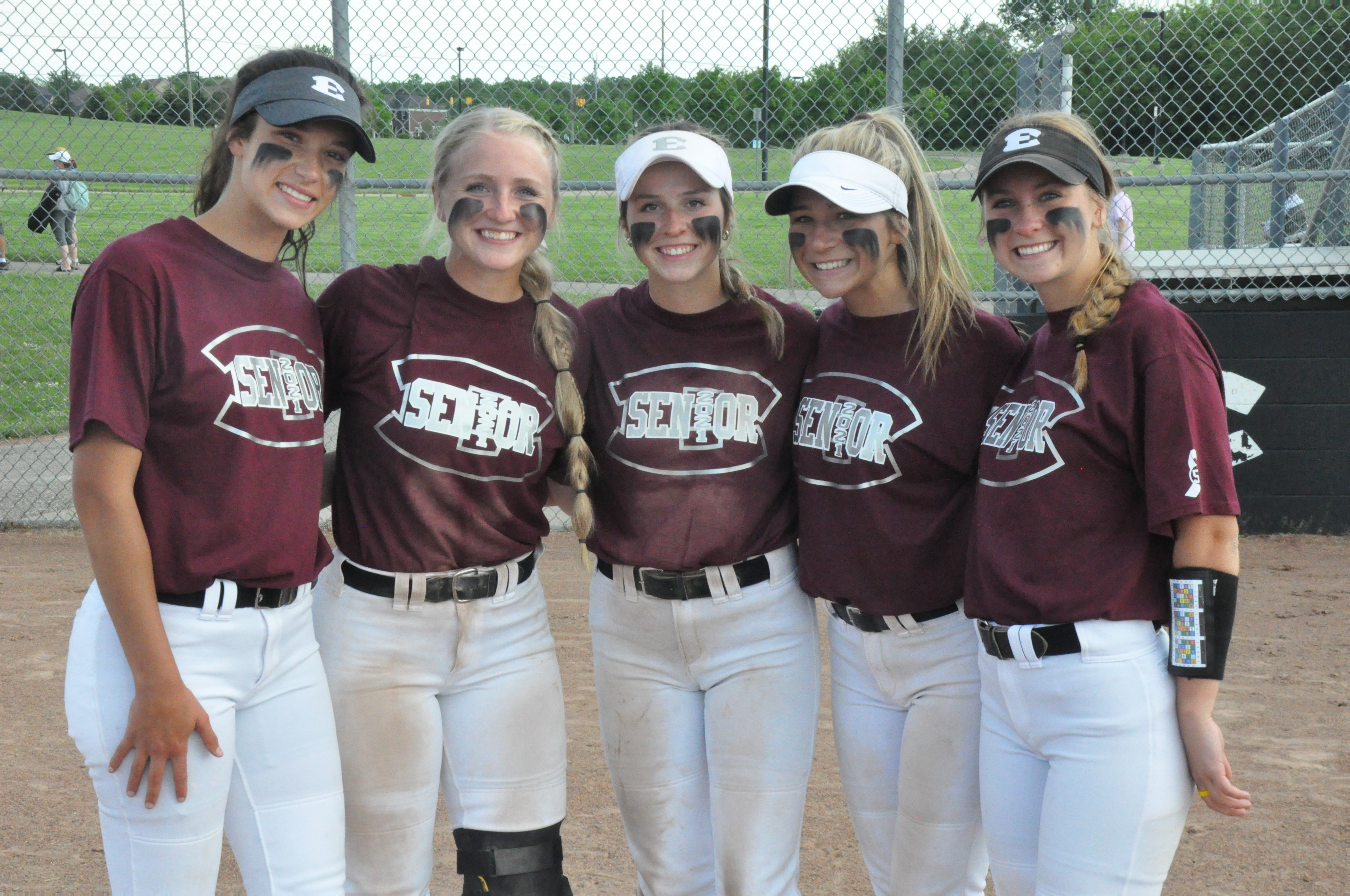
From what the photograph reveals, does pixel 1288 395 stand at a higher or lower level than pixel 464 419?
lower

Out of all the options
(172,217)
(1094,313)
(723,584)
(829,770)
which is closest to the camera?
(1094,313)

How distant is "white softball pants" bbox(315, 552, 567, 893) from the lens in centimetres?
238

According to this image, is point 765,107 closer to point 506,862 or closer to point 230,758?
point 506,862

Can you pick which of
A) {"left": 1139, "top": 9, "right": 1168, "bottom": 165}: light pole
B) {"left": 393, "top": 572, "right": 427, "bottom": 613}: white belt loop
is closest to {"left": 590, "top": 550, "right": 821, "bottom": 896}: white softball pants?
{"left": 393, "top": 572, "right": 427, "bottom": 613}: white belt loop

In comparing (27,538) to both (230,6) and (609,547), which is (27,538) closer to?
(230,6)

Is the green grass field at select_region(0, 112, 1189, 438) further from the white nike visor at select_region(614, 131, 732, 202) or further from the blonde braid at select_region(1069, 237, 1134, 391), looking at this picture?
the blonde braid at select_region(1069, 237, 1134, 391)

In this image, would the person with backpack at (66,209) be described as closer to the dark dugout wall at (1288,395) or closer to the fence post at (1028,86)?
the fence post at (1028,86)

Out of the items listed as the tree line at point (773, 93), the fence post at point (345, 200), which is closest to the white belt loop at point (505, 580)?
the fence post at point (345, 200)

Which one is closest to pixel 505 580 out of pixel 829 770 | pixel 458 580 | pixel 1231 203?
pixel 458 580

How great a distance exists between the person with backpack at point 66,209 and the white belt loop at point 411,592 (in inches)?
311

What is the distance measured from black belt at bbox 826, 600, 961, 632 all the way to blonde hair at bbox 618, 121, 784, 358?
25.4 inches

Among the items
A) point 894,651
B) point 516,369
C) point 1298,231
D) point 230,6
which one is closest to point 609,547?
point 516,369

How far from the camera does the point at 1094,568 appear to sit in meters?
2.10

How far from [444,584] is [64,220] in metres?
10.1
